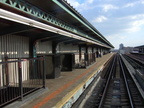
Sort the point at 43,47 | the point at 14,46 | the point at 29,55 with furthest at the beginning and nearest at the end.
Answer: the point at 43,47
the point at 29,55
the point at 14,46

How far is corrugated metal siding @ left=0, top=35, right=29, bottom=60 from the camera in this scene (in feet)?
23.7

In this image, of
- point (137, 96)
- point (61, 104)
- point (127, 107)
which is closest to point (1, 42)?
point (61, 104)

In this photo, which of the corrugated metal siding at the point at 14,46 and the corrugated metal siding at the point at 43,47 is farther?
the corrugated metal siding at the point at 43,47

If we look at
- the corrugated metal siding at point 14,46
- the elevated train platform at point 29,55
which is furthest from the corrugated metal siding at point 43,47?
the corrugated metal siding at point 14,46

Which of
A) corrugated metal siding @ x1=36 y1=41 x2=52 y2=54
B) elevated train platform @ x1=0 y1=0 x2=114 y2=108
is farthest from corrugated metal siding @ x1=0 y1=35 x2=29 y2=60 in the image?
corrugated metal siding @ x1=36 y1=41 x2=52 y2=54

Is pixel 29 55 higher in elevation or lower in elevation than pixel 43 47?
lower

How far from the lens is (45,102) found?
17.9 ft

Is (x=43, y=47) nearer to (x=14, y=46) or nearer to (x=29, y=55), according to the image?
(x=29, y=55)

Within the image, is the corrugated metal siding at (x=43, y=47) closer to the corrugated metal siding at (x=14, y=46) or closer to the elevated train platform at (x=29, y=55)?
the elevated train platform at (x=29, y=55)

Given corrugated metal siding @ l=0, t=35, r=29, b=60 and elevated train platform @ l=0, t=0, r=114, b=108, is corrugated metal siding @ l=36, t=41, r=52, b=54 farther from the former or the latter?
corrugated metal siding @ l=0, t=35, r=29, b=60

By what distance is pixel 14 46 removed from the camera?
8.04m

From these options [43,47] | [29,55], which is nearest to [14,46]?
[29,55]

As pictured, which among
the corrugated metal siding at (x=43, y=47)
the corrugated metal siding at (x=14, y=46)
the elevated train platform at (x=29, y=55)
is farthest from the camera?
the corrugated metal siding at (x=43, y=47)

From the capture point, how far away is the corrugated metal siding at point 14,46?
7219 mm
